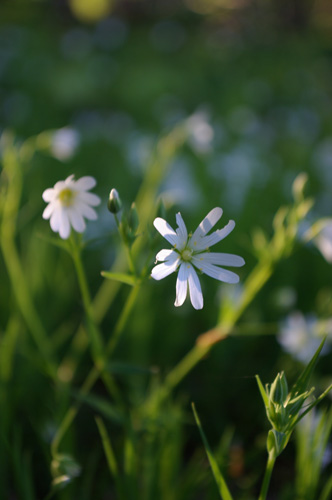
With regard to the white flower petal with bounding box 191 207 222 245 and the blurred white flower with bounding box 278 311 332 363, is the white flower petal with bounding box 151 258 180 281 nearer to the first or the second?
the white flower petal with bounding box 191 207 222 245

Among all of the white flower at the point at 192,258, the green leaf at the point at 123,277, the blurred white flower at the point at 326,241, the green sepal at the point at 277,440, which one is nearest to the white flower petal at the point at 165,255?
the white flower at the point at 192,258

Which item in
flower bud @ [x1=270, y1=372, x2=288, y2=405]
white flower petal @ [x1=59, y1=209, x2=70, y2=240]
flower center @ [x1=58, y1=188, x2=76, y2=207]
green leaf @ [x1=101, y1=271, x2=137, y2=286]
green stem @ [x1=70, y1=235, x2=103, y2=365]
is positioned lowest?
green stem @ [x1=70, y1=235, x2=103, y2=365]

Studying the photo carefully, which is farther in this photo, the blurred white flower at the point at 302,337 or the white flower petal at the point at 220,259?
the blurred white flower at the point at 302,337

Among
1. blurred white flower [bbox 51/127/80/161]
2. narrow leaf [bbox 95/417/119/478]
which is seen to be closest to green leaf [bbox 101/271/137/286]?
narrow leaf [bbox 95/417/119/478]

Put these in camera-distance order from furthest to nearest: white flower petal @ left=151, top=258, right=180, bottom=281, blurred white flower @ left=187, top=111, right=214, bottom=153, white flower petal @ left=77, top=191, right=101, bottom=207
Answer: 1. blurred white flower @ left=187, top=111, right=214, bottom=153
2. white flower petal @ left=77, top=191, right=101, bottom=207
3. white flower petal @ left=151, top=258, right=180, bottom=281

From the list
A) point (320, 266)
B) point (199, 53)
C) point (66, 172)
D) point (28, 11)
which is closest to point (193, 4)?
point (28, 11)

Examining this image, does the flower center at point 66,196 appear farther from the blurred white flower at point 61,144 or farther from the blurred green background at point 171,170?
the blurred white flower at point 61,144

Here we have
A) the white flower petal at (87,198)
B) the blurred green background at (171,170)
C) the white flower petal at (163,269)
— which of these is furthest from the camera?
the blurred green background at (171,170)

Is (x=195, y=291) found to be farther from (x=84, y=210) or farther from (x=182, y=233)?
(x=84, y=210)
